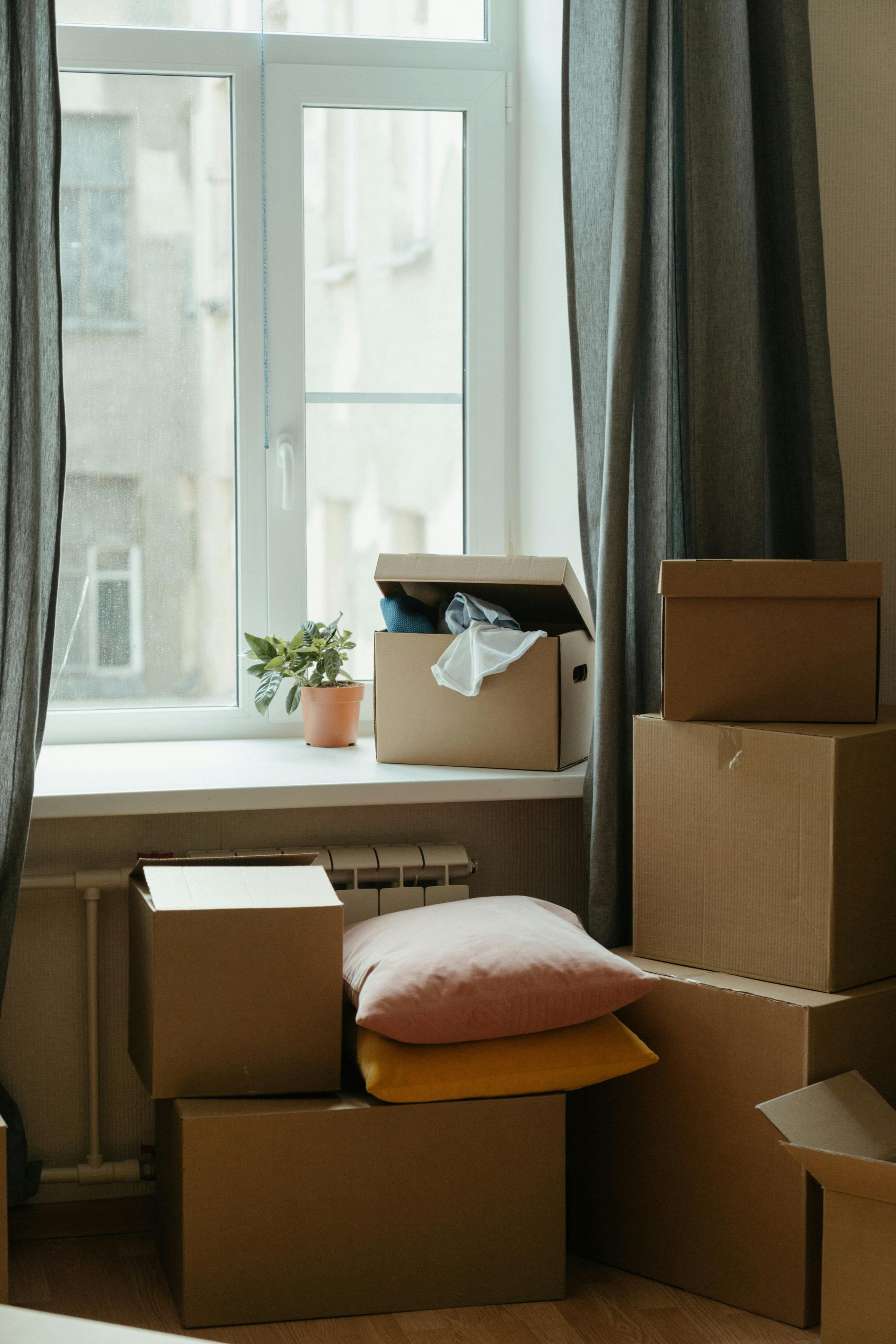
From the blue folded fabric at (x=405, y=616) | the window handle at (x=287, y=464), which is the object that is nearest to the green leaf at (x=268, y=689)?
the blue folded fabric at (x=405, y=616)

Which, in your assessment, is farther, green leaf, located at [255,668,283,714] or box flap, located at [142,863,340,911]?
green leaf, located at [255,668,283,714]

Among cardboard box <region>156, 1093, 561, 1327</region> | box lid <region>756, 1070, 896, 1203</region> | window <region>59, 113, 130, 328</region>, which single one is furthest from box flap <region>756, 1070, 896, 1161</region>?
window <region>59, 113, 130, 328</region>

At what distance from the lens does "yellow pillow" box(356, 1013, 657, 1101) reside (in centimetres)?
170

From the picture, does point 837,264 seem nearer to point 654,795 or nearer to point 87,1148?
point 654,795

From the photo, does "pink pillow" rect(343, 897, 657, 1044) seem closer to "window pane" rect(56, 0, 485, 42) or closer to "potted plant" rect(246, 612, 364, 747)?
"potted plant" rect(246, 612, 364, 747)

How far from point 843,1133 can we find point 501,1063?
1.47 feet

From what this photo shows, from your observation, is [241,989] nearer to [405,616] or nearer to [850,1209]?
[405,616]

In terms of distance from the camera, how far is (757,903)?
5.82 ft

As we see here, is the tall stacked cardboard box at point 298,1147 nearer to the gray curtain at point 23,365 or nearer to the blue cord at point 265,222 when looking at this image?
the gray curtain at point 23,365

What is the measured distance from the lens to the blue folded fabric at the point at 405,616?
6.95ft

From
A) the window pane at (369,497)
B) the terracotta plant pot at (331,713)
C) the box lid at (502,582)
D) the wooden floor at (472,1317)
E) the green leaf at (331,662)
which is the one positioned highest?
the window pane at (369,497)

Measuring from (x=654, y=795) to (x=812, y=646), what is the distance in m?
0.31

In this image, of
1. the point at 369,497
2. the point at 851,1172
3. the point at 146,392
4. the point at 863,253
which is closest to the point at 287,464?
the point at 369,497

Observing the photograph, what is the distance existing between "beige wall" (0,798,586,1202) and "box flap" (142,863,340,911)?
0.24 meters
